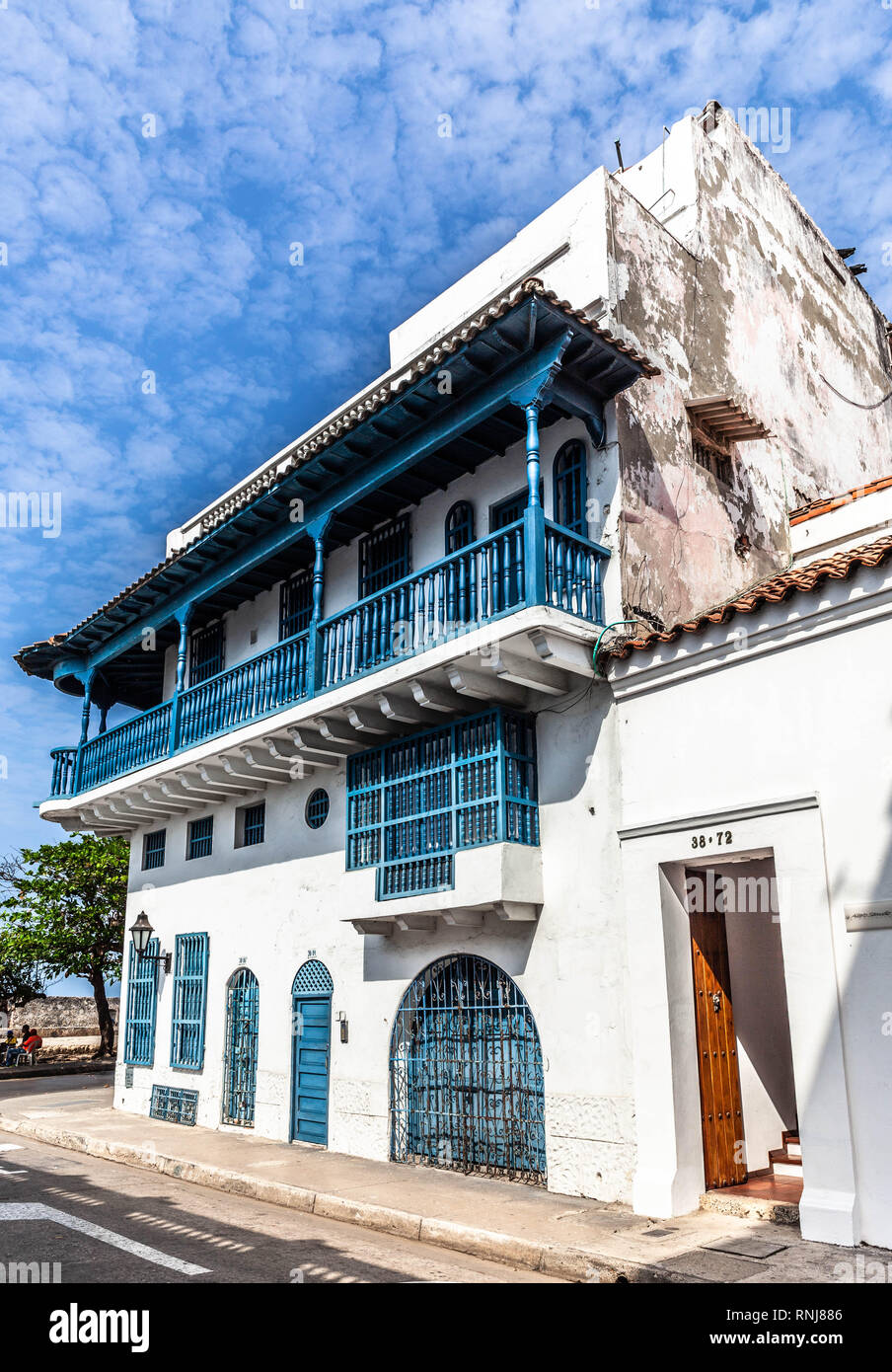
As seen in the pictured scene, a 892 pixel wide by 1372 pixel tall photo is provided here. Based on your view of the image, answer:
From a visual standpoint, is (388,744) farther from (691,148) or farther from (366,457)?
(691,148)

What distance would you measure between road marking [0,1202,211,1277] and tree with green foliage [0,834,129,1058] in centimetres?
1691

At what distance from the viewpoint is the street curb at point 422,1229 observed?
6.34 metres

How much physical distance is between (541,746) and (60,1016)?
2849cm

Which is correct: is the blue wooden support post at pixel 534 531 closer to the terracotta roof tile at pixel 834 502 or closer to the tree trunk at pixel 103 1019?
the terracotta roof tile at pixel 834 502

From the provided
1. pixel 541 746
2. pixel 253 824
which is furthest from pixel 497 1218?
pixel 253 824

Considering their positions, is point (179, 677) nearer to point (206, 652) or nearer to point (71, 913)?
point (206, 652)

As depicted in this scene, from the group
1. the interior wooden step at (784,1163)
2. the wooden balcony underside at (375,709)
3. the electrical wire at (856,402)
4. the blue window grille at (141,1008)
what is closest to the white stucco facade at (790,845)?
the interior wooden step at (784,1163)

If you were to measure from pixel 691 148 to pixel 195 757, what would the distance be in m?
9.70

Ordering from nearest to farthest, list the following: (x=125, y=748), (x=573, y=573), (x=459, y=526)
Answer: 1. (x=573, y=573)
2. (x=459, y=526)
3. (x=125, y=748)

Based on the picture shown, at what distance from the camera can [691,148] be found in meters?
12.6

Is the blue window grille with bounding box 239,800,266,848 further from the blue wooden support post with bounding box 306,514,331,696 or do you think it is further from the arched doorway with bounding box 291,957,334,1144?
the blue wooden support post with bounding box 306,514,331,696

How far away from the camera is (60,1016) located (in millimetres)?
33000

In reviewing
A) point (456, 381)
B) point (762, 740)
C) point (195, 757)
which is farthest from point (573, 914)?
point (195, 757)
